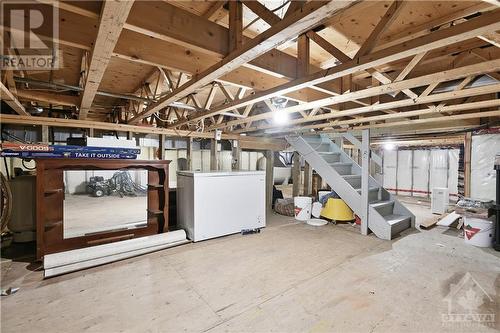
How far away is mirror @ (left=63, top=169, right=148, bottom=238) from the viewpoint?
4246mm

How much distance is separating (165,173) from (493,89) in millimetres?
3621

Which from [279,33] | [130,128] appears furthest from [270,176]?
[279,33]

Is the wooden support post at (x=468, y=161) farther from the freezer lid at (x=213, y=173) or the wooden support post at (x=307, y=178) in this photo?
the freezer lid at (x=213, y=173)

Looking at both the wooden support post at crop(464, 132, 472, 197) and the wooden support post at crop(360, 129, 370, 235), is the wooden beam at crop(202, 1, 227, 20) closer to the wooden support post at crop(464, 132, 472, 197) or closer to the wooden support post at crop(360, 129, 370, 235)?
the wooden support post at crop(360, 129, 370, 235)

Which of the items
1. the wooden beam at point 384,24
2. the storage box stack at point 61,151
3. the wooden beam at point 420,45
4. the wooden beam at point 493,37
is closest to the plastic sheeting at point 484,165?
the wooden beam at point 493,37

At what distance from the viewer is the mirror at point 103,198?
4.25m

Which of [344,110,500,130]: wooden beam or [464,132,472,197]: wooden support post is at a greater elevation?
[344,110,500,130]: wooden beam

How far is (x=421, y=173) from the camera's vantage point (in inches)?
319

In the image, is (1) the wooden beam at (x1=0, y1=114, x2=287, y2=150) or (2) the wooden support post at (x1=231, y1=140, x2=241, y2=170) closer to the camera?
(1) the wooden beam at (x1=0, y1=114, x2=287, y2=150)

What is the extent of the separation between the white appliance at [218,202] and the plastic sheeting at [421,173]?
24.2 feet

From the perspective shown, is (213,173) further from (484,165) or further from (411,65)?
(484,165)

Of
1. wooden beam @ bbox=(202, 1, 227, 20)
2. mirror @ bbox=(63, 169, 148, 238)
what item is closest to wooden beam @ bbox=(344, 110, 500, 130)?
wooden beam @ bbox=(202, 1, 227, 20)

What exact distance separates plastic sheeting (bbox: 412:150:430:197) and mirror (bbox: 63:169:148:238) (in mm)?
9096

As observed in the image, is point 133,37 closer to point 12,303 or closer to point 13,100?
point 13,100
